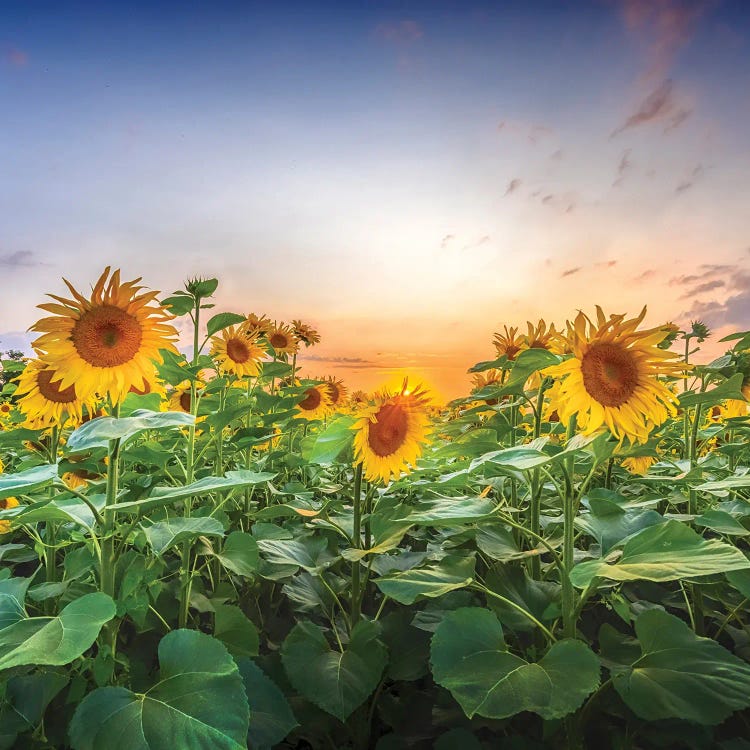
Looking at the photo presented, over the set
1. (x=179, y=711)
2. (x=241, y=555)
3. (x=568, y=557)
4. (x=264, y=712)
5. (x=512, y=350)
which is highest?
(x=512, y=350)

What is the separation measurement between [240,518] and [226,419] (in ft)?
2.64

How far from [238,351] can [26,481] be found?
251cm

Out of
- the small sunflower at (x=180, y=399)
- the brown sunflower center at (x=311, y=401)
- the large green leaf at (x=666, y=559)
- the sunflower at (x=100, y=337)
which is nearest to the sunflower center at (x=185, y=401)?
the small sunflower at (x=180, y=399)

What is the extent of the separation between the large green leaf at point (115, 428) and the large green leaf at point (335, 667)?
768mm

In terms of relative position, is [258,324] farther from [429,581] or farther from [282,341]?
[429,581]

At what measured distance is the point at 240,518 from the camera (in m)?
2.59

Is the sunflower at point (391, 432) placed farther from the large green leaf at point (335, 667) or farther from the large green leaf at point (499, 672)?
the large green leaf at point (499, 672)

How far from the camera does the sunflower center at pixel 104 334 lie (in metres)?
1.83

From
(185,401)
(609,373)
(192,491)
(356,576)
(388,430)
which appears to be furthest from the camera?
(185,401)

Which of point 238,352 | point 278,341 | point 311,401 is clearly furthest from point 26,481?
point 311,401

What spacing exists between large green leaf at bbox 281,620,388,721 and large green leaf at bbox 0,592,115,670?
615 mm

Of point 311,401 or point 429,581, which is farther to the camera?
point 311,401

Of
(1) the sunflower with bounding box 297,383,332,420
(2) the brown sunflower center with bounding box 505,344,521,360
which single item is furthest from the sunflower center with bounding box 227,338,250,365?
(2) the brown sunflower center with bounding box 505,344,521,360

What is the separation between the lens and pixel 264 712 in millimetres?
1342
